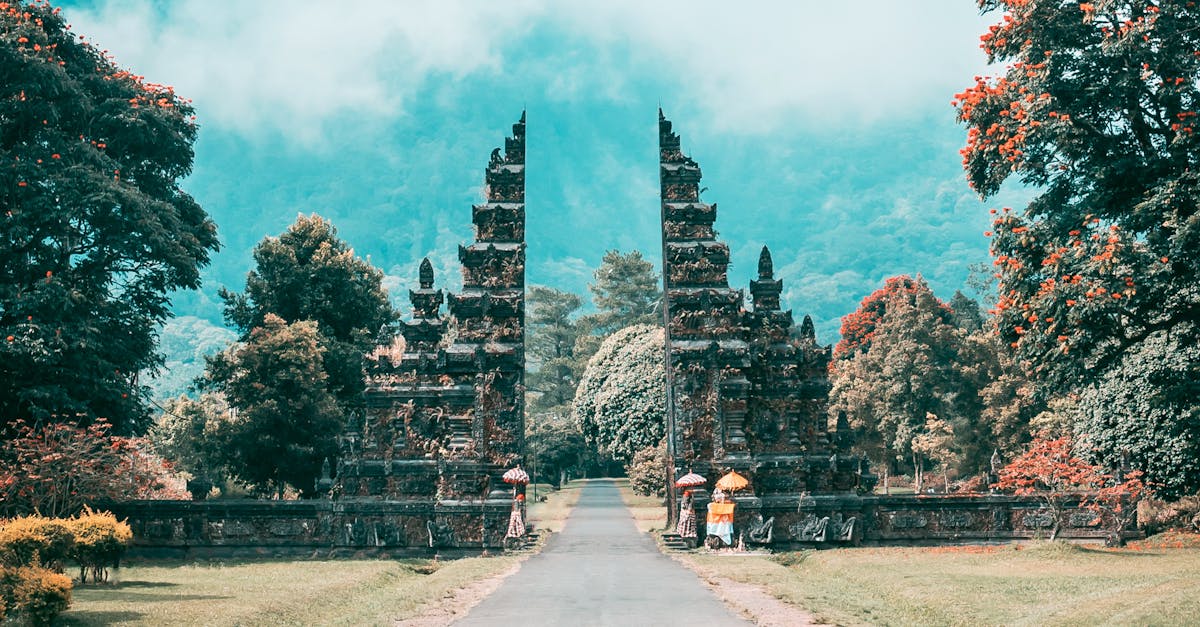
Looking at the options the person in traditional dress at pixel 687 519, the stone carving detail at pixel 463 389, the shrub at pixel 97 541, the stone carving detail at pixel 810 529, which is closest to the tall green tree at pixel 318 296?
the stone carving detail at pixel 463 389

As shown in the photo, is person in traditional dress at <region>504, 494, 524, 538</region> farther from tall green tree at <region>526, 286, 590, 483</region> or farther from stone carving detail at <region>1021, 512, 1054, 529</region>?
tall green tree at <region>526, 286, 590, 483</region>

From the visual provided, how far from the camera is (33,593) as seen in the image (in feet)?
50.2

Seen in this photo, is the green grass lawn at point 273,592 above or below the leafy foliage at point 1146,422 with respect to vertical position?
below

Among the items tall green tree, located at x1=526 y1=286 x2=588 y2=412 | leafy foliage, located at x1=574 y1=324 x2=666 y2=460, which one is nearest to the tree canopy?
leafy foliage, located at x1=574 y1=324 x2=666 y2=460

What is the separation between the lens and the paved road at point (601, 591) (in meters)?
17.8

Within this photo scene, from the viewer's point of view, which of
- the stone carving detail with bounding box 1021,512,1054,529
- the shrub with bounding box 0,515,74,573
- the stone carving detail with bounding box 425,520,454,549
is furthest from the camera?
the stone carving detail with bounding box 1021,512,1054,529

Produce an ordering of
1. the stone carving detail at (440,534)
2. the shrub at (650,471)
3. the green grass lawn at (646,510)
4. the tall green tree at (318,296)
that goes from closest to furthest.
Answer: the stone carving detail at (440,534)
the green grass lawn at (646,510)
the tall green tree at (318,296)
the shrub at (650,471)

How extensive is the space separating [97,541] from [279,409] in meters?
22.9

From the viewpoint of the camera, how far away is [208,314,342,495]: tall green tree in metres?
43.9

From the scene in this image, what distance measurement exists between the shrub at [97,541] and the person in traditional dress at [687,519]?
669 inches

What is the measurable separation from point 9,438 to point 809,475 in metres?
26.3

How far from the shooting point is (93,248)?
3469 cm

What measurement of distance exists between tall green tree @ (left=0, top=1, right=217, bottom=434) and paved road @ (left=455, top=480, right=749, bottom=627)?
1556 centimetres

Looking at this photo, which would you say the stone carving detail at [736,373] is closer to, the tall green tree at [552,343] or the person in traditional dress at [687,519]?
the person in traditional dress at [687,519]
